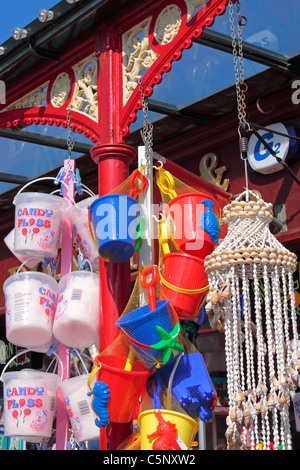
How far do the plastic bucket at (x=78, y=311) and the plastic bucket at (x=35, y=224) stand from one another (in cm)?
28

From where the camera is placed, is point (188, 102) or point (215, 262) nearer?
point (215, 262)

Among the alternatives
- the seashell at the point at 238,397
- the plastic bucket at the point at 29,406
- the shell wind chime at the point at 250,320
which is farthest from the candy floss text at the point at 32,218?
the seashell at the point at 238,397

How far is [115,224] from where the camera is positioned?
134 inches

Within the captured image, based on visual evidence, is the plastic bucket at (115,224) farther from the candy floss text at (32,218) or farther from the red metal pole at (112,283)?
the candy floss text at (32,218)

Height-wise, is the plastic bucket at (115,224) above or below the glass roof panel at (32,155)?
below

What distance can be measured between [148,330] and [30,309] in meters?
1.00

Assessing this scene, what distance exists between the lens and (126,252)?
3.52m

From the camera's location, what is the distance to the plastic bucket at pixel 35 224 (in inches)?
156

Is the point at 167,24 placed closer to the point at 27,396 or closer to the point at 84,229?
the point at 84,229

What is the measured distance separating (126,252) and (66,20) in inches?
64.4

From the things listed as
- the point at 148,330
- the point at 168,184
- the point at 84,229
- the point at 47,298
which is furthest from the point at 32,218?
the point at 148,330

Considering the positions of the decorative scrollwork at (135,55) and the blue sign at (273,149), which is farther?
the blue sign at (273,149)

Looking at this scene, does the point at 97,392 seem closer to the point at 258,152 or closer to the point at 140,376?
the point at 140,376
